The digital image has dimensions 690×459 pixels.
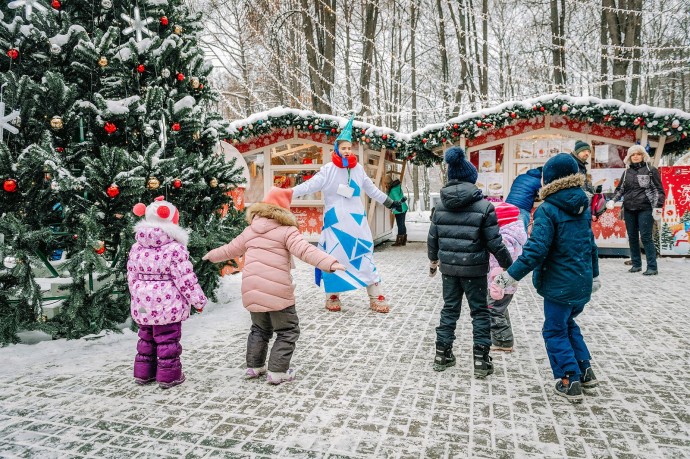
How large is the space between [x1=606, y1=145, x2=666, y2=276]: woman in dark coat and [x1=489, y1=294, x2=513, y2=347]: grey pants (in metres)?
4.49

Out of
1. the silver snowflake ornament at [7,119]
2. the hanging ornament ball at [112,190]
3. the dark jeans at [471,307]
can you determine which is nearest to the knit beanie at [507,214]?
the dark jeans at [471,307]

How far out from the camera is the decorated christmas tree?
14.8 feet

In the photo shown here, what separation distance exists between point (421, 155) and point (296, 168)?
3057 millimetres

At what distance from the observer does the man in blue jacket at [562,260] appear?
3297 mm

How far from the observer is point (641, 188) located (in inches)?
311

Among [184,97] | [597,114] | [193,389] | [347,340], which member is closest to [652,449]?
[347,340]

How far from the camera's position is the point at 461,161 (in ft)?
12.8

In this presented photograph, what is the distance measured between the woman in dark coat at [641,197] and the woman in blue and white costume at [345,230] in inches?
176

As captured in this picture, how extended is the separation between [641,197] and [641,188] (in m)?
0.15

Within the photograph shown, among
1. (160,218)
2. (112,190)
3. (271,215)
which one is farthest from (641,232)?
(112,190)

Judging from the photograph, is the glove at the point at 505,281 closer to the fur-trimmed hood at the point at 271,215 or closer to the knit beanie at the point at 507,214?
the knit beanie at the point at 507,214

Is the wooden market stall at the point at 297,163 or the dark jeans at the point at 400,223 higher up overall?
the wooden market stall at the point at 297,163

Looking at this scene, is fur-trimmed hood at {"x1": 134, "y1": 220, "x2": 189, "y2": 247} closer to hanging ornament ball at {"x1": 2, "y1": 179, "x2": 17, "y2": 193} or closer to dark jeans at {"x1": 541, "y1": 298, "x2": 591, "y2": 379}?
hanging ornament ball at {"x1": 2, "y1": 179, "x2": 17, "y2": 193}

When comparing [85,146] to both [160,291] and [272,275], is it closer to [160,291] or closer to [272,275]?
[160,291]
